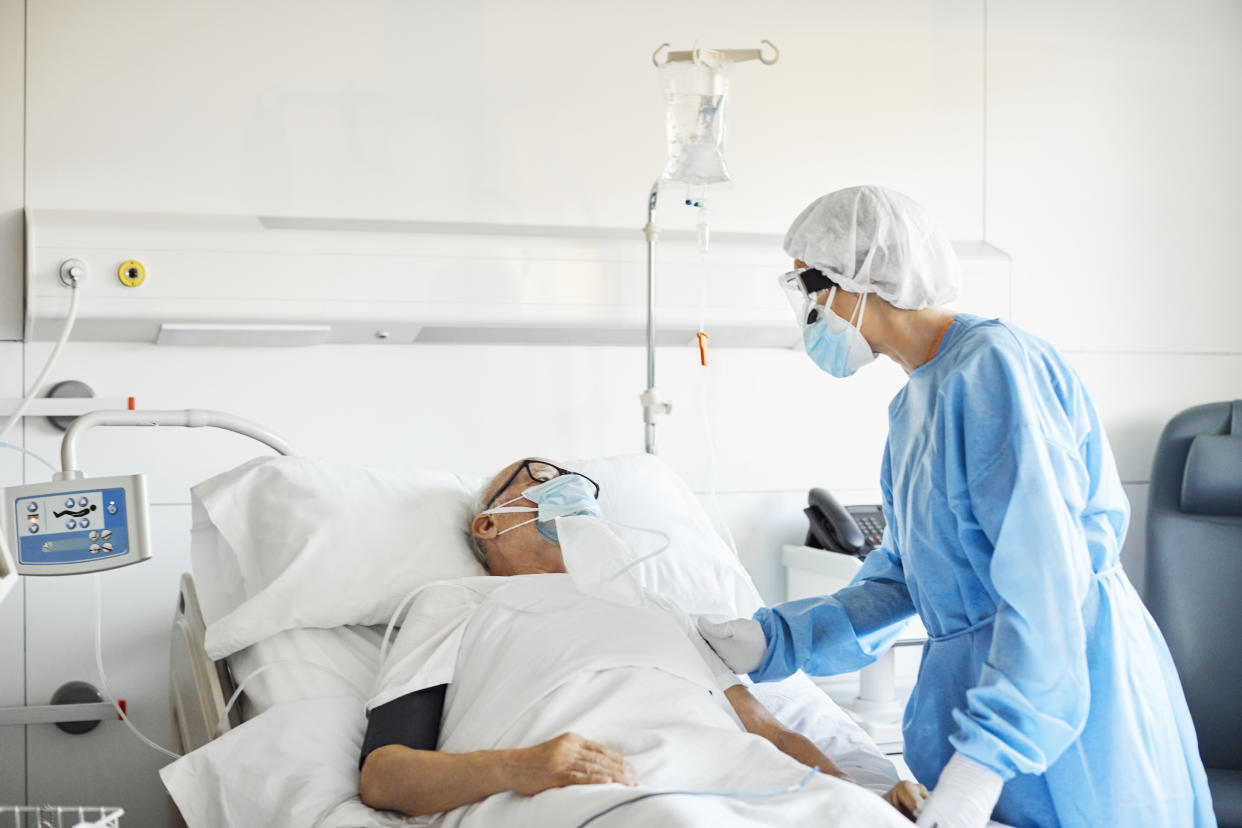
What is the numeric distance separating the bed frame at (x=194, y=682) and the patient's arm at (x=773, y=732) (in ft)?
2.58

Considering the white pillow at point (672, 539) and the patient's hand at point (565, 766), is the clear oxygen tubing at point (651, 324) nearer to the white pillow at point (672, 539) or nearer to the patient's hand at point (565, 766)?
the white pillow at point (672, 539)

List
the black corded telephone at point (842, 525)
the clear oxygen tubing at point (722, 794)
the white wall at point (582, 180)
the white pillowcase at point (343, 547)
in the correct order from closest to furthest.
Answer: the clear oxygen tubing at point (722, 794), the white pillowcase at point (343, 547), the white wall at point (582, 180), the black corded telephone at point (842, 525)

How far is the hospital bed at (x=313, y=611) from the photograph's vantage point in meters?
1.55

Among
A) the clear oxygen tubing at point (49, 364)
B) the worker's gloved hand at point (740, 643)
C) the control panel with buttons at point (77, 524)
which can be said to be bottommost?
the worker's gloved hand at point (740, 643)

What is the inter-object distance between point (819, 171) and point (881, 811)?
1.93 m

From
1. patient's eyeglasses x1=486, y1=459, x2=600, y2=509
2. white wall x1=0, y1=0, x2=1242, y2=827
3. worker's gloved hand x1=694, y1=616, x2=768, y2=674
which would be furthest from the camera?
white wall x1=0, y1=0, x2=1242, y2=827

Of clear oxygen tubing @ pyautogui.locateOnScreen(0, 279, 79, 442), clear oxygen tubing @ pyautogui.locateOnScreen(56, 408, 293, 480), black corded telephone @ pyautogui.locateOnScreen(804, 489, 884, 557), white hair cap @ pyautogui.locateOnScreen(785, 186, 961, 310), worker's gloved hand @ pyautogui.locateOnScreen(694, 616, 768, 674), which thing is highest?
white hair cap @ pyautogui.locateOnScreen(785, 186, 961, 310)

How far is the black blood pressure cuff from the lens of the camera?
4.91 ft

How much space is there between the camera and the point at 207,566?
2004 mm

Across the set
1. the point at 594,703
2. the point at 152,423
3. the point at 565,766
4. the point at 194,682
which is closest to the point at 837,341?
the point at 594,703

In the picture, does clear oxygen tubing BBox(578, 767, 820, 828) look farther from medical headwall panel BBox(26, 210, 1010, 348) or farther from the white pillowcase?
medical headwall panel BBox(26, 210, 1010, 348)

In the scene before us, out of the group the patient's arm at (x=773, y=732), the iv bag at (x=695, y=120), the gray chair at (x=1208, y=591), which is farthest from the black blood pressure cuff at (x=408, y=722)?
the gray chair at (x=1208, y=591)

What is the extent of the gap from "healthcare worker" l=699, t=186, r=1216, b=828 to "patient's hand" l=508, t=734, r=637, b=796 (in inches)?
15.5

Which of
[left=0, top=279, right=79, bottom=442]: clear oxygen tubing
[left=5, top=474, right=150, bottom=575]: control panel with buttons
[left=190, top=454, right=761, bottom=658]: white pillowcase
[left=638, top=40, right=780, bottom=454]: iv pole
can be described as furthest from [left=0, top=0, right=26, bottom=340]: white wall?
[left=638, top=40, right=780, bottom=454]: iv pole
